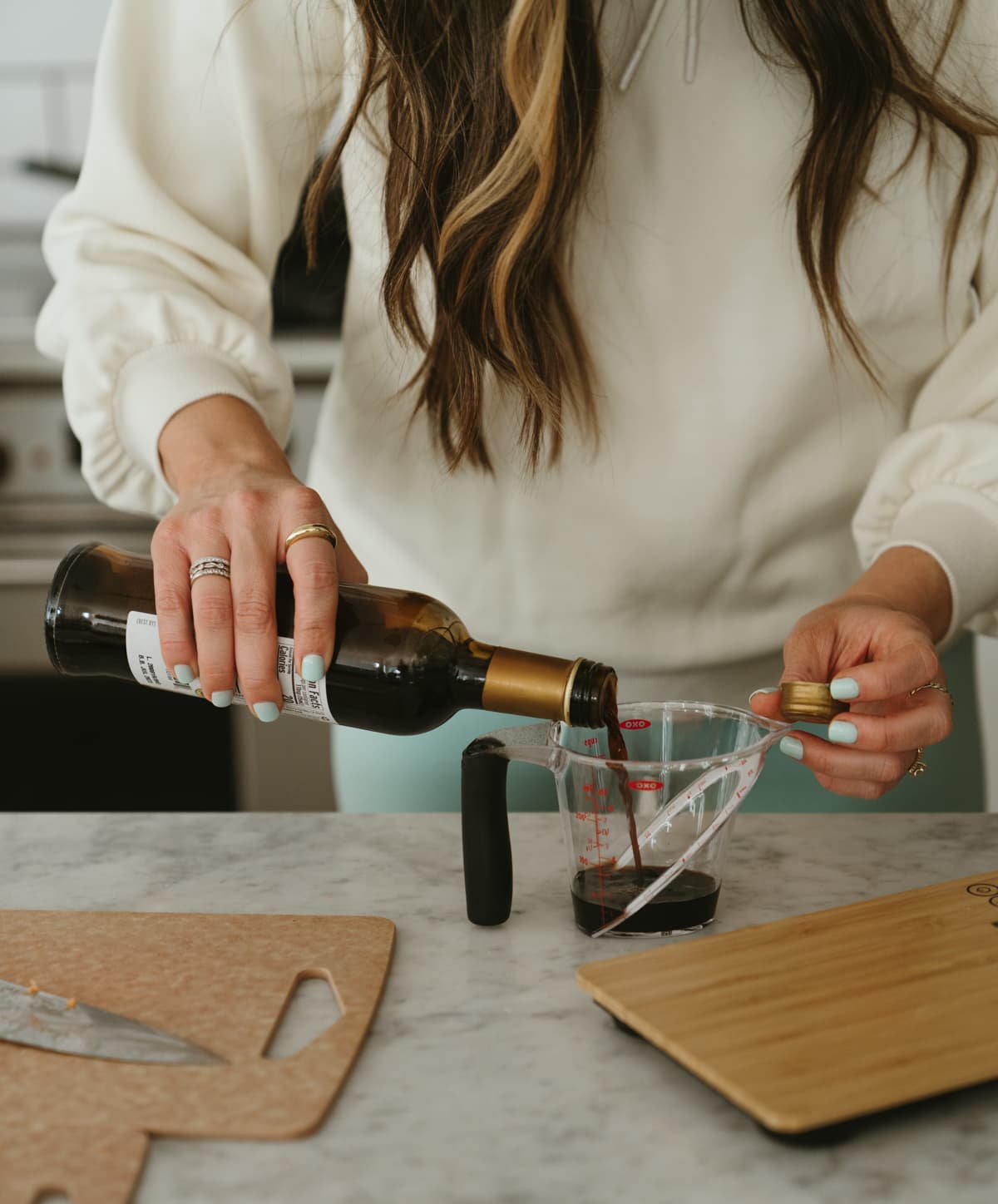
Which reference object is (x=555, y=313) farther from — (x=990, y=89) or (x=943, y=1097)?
(x=943, y=1097)

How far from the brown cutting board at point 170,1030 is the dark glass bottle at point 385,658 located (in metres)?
0.13

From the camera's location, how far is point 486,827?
721 millimetres

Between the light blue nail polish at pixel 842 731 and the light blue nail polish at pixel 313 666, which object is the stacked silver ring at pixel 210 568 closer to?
the light blue nail polish at pixel 313 666

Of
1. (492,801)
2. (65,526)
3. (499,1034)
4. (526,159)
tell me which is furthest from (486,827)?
(65,526)

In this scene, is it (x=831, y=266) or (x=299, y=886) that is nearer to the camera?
(x=299, y=886)

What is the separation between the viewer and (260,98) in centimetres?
97

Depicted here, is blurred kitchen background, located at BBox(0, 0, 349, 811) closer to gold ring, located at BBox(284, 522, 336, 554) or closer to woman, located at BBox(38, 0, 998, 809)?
woman, located at BBox(38, 0, 998, 809)

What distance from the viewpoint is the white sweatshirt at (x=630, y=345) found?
96cm

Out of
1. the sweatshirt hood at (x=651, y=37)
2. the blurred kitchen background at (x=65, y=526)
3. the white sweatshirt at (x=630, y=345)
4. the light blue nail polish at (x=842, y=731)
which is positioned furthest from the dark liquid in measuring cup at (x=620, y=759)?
the blurred kitchen background at (x=65, y=526)

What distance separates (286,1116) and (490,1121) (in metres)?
0.09

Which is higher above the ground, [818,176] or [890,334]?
[818,176]

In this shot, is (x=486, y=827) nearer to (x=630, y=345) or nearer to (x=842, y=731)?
(x=842, y=731)

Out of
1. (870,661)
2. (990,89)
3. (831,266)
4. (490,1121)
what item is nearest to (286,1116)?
(490,1121)

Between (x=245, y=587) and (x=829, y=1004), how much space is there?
369 millimetres
